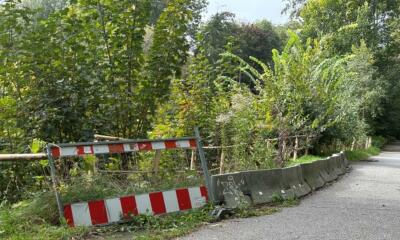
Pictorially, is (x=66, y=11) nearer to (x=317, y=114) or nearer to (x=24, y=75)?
(x=24, y=75)

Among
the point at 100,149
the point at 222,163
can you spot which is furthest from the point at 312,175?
the point at 100,149

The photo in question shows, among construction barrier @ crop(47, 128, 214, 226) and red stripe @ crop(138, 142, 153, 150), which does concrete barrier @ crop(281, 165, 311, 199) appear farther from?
red stripe @ crop(138, 142, 153, 150)

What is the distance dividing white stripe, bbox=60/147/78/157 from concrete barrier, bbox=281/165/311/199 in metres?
4.28

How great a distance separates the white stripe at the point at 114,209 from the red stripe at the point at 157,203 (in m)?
0.52

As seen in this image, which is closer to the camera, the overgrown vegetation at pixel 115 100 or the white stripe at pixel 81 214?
the white stripe at pixel 81 214

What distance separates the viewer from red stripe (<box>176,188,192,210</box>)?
7473 millimetres

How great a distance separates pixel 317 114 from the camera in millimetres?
18344

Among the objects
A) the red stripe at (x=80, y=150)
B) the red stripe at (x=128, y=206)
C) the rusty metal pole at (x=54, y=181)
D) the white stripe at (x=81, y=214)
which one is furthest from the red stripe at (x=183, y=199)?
the rusty metal pole at (x=54, y=181)

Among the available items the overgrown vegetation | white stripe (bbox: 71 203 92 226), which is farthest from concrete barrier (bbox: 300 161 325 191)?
white stripe (bbox: 71 203 92 226)

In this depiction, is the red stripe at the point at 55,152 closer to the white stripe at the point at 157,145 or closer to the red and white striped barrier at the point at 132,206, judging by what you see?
the red and white striped barrier at the point at 132,206

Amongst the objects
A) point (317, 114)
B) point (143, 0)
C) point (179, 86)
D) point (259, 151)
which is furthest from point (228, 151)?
point (317, 114)

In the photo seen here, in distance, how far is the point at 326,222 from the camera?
24.0ft

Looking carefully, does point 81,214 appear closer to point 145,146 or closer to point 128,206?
point 128,206

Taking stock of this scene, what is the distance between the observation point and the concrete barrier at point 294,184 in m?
9.60
